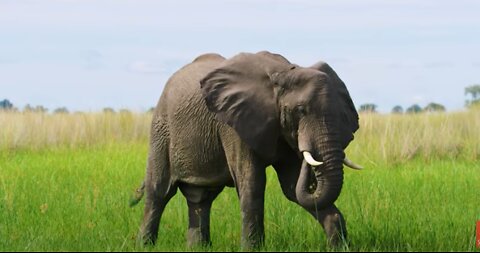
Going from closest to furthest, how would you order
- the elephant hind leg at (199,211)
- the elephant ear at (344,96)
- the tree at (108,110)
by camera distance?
the elephant ear at (344,96), the elephant hind leg at (199,211), the tree at (108,110)

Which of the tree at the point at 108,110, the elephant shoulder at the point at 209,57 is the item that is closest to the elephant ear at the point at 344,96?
the elephant shoulder at the point at 209,57

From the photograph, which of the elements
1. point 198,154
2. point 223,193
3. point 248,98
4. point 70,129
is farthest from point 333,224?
point 70,129

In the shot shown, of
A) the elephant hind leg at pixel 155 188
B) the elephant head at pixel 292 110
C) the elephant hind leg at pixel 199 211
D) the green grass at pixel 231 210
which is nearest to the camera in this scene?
the elephant head at pixel 292 110

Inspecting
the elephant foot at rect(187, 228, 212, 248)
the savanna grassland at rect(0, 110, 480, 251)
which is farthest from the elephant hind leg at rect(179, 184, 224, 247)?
the savanna grassland at rect(0, 110, 480, 251)

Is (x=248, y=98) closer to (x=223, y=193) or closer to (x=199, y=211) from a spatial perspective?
(x=199, y=211)

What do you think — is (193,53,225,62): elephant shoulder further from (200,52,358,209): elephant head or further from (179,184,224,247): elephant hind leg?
(179,184,224,247): elephant hind leg

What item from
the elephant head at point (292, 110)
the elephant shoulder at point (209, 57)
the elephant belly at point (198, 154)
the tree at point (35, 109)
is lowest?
the tree at point (35, 109)

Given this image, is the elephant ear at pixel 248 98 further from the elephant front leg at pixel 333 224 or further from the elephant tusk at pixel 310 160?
the elephant front leg at pixel 333 224

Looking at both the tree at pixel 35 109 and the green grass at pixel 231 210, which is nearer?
the green grass at pixel 231 210

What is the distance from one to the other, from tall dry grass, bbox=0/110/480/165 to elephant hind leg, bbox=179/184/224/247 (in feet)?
20.2

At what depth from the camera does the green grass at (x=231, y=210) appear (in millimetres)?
6887

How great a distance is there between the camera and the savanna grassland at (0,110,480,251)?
7031 millimetres

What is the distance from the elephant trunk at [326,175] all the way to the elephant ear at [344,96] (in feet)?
0.90

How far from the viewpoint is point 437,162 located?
44.0ft
